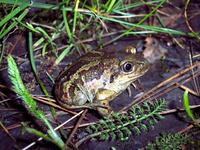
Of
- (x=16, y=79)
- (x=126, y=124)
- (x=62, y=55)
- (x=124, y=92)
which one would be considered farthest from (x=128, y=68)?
(x=16, y=79)

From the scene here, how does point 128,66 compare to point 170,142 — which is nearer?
point 170,142

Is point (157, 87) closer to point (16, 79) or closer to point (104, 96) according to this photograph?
point (104, 96)

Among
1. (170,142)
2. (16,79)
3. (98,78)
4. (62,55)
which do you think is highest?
(16,79)

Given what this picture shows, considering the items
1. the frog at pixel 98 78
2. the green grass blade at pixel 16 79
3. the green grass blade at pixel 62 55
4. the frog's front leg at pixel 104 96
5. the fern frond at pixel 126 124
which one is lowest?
the fern frond at pixel 126 124

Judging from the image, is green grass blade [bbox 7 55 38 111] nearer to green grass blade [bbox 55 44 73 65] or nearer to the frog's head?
the frog's head

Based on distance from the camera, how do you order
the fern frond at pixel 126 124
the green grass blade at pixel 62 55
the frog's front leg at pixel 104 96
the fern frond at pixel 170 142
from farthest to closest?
the green grass blade at pixel 62 55 → the frog's front leg at pixel 104 96 → the fern frond at pixel 126 124 → the fern frond at pixel 170 142

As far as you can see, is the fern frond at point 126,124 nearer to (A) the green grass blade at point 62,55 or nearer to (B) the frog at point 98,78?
(B) the frog at point 98,78

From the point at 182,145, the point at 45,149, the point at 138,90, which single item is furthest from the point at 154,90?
the point at 45,149

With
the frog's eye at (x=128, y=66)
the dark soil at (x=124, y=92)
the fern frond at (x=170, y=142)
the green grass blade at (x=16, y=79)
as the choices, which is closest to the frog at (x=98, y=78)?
the frog's eye at (x=128, y=66)

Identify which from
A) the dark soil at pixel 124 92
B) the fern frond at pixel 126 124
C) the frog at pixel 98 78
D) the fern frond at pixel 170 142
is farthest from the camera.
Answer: the frog at pixel 98 78
